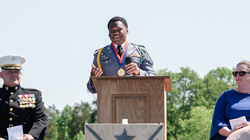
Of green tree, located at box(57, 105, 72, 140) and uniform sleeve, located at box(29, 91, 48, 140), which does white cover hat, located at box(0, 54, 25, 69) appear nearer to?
uniform sleeve, located at box(29, 91, 48, 140)

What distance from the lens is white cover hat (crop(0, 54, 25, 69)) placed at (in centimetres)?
726

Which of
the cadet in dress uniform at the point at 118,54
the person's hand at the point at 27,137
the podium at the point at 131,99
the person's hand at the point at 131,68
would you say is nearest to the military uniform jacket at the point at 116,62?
the cadet in dress uniform at the point at 118,54

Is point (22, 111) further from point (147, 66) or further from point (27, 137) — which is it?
point (147, 66)

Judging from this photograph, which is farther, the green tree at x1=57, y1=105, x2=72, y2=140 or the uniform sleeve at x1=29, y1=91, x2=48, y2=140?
the green tree at x1=57, y1=105, x2=72, y2=140

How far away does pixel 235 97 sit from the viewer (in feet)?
22.9

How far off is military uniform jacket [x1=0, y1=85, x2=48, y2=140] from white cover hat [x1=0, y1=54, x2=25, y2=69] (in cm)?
35

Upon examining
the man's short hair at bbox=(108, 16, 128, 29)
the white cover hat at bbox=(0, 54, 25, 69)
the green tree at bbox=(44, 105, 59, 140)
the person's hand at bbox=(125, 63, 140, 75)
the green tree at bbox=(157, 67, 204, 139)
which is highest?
the man's short hair at bbox=(108, 16, 128, 29)

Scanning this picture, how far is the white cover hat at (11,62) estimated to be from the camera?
7264 mm

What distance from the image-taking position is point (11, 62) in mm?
7309

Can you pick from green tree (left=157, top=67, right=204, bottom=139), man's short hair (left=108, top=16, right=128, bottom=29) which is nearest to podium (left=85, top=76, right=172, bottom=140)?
man's short hair (left=108, top=16, right=128, bottom=29)

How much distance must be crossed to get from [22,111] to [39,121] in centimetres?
34

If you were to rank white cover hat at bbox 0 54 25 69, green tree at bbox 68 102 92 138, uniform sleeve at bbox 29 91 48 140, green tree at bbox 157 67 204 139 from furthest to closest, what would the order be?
green tree at bbox 68 102 92 138
green tree at bbox 157 67 204 139
white cover hat at bbox 0 54 25 69
uniform sleeve at bbox 29 91 48 140

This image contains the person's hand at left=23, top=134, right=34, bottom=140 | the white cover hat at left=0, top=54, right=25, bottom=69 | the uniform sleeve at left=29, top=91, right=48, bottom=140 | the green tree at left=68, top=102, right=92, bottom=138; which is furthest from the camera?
the green tree at left=68, top=102, right=92, bottom=138

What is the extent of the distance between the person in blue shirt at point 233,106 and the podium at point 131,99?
863mm
